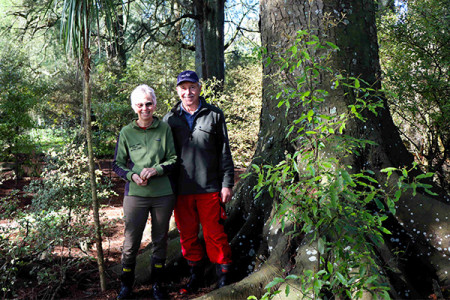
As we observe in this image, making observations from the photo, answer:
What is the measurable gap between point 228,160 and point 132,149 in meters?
0.92

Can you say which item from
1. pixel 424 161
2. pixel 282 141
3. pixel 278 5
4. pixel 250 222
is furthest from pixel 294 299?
pixel 424 161

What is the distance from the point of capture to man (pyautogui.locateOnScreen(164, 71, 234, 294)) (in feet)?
12.3

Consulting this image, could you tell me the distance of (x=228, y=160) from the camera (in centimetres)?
383

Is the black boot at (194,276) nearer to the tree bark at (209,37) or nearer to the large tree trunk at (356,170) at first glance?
the large tree trunk at (356,170)

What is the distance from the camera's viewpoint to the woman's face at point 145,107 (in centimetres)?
361

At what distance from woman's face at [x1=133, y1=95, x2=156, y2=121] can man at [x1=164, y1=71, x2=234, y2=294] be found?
1.02 feet

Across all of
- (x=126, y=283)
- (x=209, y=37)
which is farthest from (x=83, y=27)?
(x=209, y=37)

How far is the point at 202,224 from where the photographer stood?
388 cm

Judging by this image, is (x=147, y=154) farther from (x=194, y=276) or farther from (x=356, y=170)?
(x=356, y=170)

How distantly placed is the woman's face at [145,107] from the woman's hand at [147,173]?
481 mm

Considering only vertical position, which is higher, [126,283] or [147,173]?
[147,173]

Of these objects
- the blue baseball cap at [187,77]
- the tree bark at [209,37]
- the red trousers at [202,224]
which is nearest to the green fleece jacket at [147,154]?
the red trousers at [202,224]

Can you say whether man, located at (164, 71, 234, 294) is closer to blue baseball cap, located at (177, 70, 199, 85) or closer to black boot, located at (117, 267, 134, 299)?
blue baseball cap, located at (177, 70, 199, 85)

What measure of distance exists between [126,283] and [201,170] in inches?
51.7
